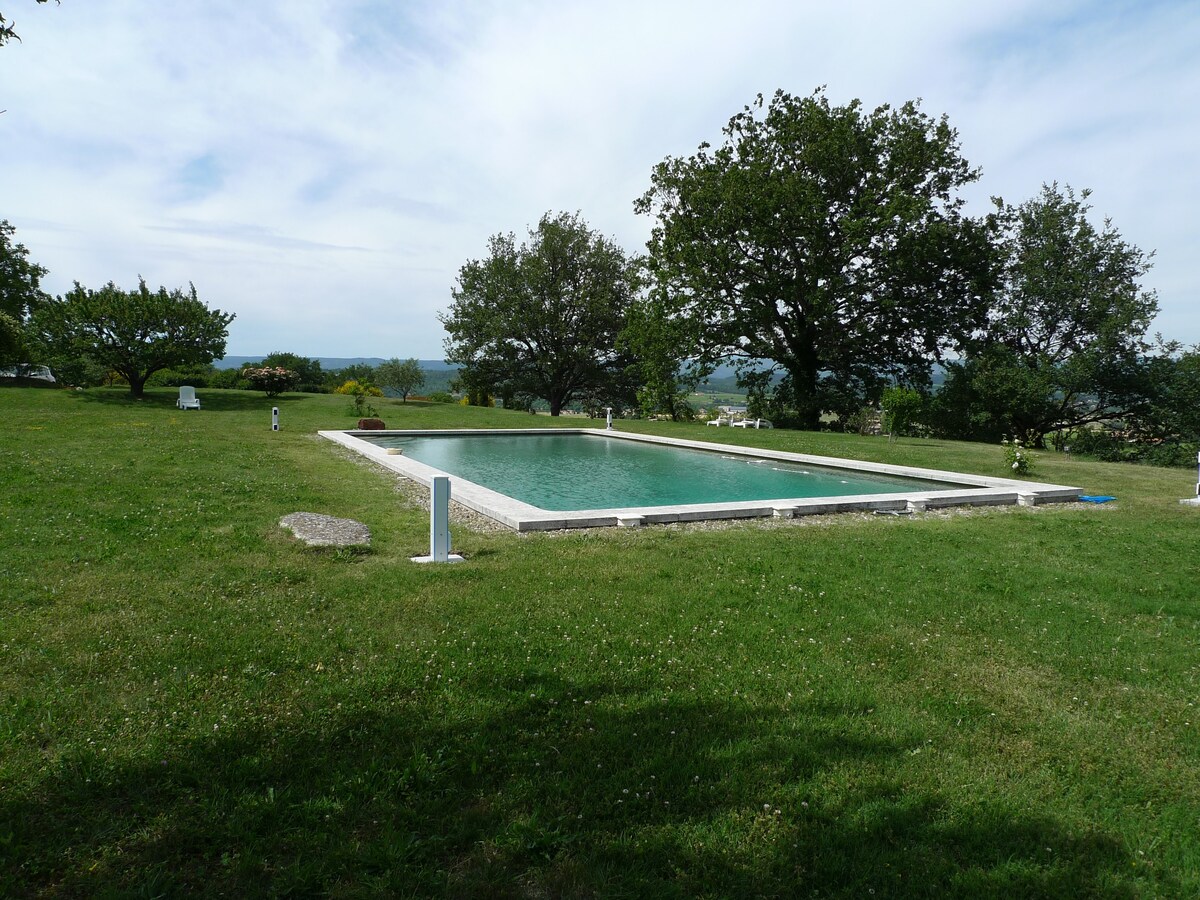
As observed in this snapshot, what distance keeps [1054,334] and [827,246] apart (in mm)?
8963

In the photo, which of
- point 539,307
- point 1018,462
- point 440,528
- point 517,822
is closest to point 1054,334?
point 1018,462

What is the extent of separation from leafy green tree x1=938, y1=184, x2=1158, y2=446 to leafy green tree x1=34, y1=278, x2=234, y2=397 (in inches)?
1155

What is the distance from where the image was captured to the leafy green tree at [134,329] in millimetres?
24625

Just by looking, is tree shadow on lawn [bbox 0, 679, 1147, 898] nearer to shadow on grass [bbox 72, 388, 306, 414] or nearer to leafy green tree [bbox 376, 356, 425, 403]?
shadow on grass [bbox 72, 388, 306, 414]

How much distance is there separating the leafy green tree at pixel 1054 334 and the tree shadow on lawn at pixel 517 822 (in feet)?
79.9

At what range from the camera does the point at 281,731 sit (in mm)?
3088

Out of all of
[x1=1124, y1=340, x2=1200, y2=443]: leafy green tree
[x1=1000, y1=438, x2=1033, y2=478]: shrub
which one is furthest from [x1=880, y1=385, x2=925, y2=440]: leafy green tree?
[x1=1124, y1=340, x2=1200, y2=443]: leafy green tree

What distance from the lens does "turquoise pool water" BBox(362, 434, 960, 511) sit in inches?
454

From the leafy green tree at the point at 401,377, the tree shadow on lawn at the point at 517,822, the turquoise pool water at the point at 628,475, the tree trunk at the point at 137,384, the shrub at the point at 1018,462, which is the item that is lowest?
the tree shadow on lawn at the point at 517,822

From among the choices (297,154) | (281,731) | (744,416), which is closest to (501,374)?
(744,416)

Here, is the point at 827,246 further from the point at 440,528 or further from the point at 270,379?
the point at 270,379

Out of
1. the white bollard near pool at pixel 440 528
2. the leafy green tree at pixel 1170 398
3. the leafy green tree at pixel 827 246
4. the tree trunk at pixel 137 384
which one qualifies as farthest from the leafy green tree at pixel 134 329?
the leafy green tree at pixel 1170 398

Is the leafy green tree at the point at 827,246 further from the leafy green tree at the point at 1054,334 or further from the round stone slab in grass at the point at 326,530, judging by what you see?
the round stone slab in grass at the point at 326,530

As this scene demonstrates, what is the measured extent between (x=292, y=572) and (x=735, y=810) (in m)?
4.33
